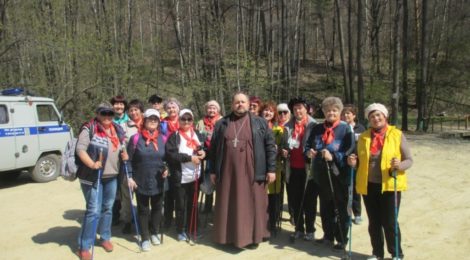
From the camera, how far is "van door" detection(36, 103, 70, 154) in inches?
366

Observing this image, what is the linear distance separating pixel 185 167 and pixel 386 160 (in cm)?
243

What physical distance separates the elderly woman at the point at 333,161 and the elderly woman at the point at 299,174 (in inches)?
11.7

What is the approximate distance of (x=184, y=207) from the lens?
5.35 metres

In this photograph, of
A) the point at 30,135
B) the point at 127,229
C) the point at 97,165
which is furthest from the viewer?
the point at 30,135

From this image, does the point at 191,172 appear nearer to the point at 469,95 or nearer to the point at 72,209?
the point at 72,209

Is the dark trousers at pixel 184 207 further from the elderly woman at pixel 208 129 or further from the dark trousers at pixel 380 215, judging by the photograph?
the dark trousers at pixel 380 215

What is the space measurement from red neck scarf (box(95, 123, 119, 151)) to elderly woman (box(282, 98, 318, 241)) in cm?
207

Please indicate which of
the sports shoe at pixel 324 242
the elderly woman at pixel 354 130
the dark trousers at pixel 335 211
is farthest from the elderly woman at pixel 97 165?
the elderly woman at pixel 354 130

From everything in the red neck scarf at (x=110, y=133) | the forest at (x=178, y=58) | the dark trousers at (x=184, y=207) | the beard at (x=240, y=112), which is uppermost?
the forest at (x=178, y=58)

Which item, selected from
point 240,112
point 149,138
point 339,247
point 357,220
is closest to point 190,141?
point 149,138

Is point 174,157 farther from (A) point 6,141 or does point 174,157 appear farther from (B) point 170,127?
(A) point 6,141

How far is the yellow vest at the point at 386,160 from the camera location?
4.12m

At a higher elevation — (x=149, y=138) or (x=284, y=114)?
(x=284, y=114)

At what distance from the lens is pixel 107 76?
53.7 ft
